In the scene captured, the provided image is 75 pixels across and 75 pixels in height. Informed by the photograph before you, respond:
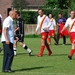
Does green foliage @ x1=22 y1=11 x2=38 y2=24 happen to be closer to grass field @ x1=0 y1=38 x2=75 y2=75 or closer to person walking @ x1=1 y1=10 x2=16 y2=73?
grass field @ x1=0 y1=38 x2=75 y2=75

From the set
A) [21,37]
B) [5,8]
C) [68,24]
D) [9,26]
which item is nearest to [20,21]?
[21,37]

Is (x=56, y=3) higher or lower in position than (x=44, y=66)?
lower

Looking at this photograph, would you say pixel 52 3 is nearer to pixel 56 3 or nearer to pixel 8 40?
pixel 56 3

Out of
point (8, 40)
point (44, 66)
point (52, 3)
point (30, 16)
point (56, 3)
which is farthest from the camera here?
point (52, 3)

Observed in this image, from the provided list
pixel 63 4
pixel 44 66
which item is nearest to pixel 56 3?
pixel 63 4

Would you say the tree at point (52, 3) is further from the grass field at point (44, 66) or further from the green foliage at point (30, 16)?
the grass field at point (44, 66)

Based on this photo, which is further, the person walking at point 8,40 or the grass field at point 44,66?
the grass field at point 44,66

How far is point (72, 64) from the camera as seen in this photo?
15.0 meters

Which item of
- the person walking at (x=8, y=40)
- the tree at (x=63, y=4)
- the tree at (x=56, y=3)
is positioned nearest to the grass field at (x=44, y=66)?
the person walking at (x=8, y=40)

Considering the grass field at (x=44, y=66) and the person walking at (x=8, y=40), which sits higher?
the person walking at (x=8, y=40)

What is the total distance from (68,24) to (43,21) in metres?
1.63

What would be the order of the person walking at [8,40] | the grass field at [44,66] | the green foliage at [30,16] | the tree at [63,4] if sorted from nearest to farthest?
the person walking at [8,40] < the grass field at [44,66] < the green foliage at [30,16] < the tree at [63,4]

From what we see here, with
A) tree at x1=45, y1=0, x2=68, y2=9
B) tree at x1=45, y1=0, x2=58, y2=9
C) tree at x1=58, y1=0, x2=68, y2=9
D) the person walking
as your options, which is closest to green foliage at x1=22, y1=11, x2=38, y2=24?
tree at x1=45, y1=0, x2=68, y2=9

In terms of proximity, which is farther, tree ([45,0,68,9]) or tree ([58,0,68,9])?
tree ([58,0,68,9])
